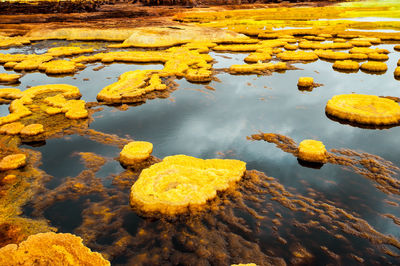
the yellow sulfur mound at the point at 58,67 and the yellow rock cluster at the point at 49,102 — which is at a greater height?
the yellow sulfur mound at the point at 58,67

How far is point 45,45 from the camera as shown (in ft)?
57.4

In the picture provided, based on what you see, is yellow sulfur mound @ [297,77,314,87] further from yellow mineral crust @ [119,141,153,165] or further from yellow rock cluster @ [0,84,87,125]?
yellow rock cluster @ [0,84,87,125]

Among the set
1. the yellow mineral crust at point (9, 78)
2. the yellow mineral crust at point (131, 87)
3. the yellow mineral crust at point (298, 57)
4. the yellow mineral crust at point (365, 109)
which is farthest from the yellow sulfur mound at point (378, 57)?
the yellow mineral crust at point (9, 78)

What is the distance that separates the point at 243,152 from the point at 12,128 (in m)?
5.19

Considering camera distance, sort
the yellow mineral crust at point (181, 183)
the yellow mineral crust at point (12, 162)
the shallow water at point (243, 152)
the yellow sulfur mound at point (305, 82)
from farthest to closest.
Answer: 1. the yellow sulfur mound at point (305, 82)
2. the yellow mineral crust at point (12, 162)
3. the yellow mineral crust at point (181, 183)
4. the shallow water at point (243, 152)

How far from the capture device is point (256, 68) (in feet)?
37.5

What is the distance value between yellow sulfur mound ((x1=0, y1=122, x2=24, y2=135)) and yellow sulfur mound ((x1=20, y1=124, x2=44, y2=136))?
0.51 feet

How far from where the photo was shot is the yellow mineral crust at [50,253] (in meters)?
3.02

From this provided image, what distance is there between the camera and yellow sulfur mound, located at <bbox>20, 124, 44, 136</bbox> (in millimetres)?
6340

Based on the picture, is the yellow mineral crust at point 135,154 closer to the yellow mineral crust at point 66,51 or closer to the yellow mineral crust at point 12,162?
the yellow mineral crust at point 12,162

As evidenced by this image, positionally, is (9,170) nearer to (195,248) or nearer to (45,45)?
(195,248)

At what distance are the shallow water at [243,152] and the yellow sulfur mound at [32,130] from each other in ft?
1.30

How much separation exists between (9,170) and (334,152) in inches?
242

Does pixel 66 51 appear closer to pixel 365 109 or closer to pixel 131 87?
pixel 131 87
